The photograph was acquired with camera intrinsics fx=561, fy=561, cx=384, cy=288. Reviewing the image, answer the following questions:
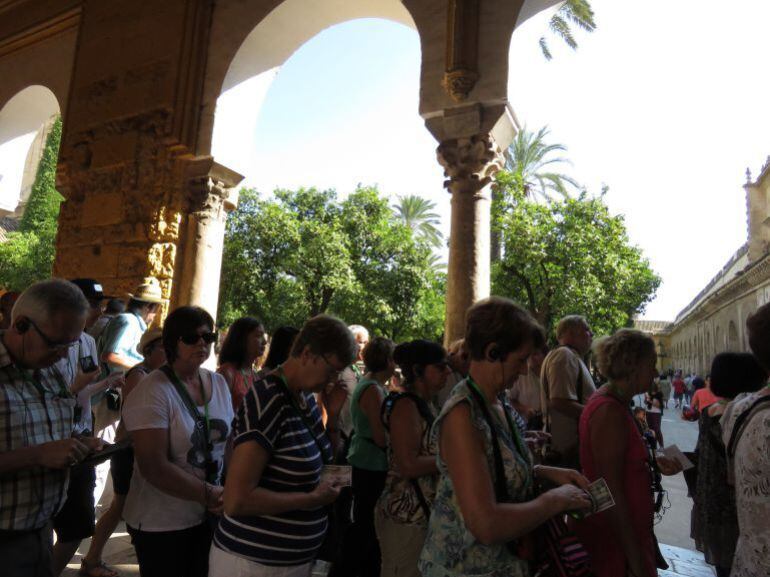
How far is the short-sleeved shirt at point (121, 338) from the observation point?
13.9 feet

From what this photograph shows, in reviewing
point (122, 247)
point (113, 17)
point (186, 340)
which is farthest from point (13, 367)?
point (113, 17)

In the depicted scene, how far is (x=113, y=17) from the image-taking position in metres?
8.70

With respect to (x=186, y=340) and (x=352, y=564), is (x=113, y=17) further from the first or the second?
(x=352, y=564)

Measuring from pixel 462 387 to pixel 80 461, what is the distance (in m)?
1.27

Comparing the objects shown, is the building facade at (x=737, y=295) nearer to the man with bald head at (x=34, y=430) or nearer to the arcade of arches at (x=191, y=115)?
the arcade of arches at (x=191, y=115)

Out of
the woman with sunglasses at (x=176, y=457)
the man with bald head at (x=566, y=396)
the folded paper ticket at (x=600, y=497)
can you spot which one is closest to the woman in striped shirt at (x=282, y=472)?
the woman with sunglasses at (x=176, y=457)

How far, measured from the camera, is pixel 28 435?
185 cm

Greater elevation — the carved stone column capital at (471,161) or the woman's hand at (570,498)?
the carved stone column capital at (471,161)

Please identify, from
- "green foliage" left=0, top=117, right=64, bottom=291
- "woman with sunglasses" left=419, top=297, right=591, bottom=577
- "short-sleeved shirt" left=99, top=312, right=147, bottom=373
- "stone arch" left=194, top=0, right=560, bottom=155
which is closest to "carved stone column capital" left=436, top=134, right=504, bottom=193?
"stone arch" left=194, top=0, right=560, bottom=155

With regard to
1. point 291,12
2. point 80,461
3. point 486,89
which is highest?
point 291,12

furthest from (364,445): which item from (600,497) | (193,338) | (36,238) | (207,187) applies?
(36,238)

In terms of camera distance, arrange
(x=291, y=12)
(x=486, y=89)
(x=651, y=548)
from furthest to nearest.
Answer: (x=291, y=12)
(x=486, y=89)
(x=651, y=548)

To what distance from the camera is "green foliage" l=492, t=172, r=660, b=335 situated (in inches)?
766

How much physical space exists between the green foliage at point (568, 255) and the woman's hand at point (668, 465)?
57.4 ft
